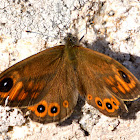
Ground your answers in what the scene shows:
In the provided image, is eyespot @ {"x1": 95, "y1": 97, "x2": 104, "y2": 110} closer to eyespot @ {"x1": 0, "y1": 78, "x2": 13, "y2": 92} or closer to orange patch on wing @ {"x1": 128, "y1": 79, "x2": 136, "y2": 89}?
orange patch on wing @ {"x1": 128, "y1": 79, "x2": 136, "y2": 89}

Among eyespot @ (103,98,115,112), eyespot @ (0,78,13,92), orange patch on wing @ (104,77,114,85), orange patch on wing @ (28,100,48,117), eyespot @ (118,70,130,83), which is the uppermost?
eyespot @ (118,70,130,83)

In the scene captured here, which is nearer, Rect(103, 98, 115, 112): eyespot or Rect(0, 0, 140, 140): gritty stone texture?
Rect(103, 98, 115, 112): eyespot

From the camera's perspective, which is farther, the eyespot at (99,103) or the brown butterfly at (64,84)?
the eyespot at (99,103)

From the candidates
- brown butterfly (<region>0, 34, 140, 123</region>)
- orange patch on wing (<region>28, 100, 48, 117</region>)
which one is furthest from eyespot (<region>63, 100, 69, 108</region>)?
orange patch on wing (<region>28, 100, 48, 117</region>)

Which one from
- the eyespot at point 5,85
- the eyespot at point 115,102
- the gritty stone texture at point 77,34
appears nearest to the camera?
the eyespot at point 5,85

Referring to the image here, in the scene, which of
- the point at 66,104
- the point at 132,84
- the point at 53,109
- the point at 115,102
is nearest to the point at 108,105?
the point at 115,102

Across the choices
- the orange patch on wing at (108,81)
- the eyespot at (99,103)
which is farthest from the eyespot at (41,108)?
the orange patch on wing at (108,81)

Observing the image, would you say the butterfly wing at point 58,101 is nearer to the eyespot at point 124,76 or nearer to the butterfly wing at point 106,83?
the butterfly wing at point 106,83
